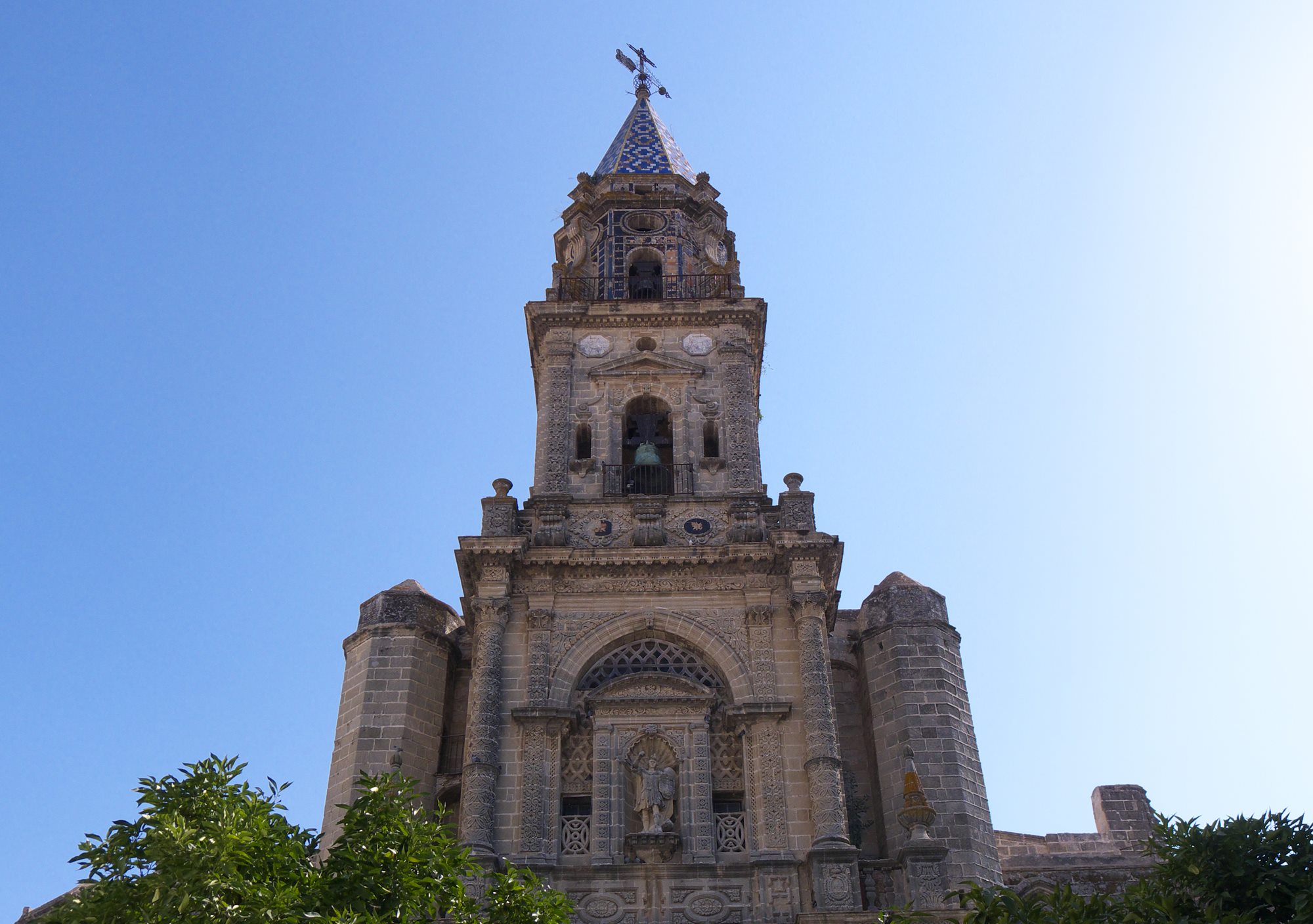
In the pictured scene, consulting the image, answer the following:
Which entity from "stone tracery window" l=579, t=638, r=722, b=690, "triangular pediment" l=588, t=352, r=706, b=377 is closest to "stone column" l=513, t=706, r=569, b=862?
"stone tracery window" l=579, t=638, r=722, b=690

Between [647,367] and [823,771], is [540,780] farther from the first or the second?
[647,367]

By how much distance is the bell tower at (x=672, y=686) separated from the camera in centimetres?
2177

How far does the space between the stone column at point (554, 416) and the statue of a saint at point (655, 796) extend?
6.82 m

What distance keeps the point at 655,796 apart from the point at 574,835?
1.50 meters

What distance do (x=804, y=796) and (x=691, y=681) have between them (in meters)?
2.95

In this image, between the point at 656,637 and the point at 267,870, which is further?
the point at 656,637

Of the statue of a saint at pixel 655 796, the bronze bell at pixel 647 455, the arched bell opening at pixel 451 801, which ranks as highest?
the bronze bell at pixel 647 455

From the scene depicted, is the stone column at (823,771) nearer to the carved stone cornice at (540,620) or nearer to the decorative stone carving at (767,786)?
the decorative stone carving at (767,786)

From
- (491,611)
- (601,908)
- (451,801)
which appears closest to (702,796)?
(601,908)

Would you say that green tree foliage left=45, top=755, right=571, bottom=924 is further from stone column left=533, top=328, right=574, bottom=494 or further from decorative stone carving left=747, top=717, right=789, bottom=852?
stone column left=533, top=328, right=574, bottom=494

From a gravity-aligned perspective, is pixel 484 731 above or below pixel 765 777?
above

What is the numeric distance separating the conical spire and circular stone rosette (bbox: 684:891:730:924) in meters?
20.3

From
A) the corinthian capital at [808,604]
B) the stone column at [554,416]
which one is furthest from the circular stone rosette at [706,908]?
the stone column at [554,416]

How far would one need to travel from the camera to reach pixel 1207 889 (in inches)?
567
